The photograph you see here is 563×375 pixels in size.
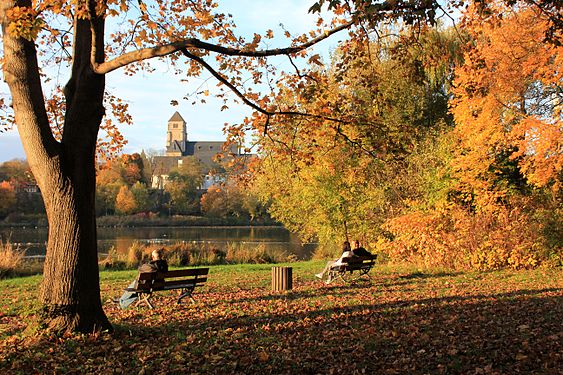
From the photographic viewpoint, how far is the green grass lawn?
216 inches

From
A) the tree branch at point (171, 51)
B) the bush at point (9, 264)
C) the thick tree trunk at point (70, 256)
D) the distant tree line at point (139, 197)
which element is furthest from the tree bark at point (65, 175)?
the distant tree line at point (139, 197)

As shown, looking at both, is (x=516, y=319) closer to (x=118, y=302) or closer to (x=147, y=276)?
(x=147, y=276)

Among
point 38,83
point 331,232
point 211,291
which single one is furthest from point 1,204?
point 38,83

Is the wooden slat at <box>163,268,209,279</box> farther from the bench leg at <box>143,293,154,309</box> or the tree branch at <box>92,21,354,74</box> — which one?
the tree branch at <box>92,21,354,74</box>

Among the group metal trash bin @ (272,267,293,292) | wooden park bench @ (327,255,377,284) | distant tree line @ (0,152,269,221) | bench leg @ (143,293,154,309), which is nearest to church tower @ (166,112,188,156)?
distant tree line @ (0,152,269,221)

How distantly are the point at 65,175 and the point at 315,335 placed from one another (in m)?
3.81

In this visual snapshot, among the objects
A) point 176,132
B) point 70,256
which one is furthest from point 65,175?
point 176,132

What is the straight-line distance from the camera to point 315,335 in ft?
22.4

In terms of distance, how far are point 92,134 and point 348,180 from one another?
14.7 meters

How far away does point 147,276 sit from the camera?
9070mm

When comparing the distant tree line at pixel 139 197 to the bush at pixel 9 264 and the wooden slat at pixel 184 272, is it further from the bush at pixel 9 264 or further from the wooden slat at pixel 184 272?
the wooden slat at pixel 184 272

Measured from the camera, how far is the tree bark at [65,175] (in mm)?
6848

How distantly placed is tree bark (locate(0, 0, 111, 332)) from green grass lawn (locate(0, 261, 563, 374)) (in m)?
0.40

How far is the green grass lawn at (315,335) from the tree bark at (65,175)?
15.6 inches
